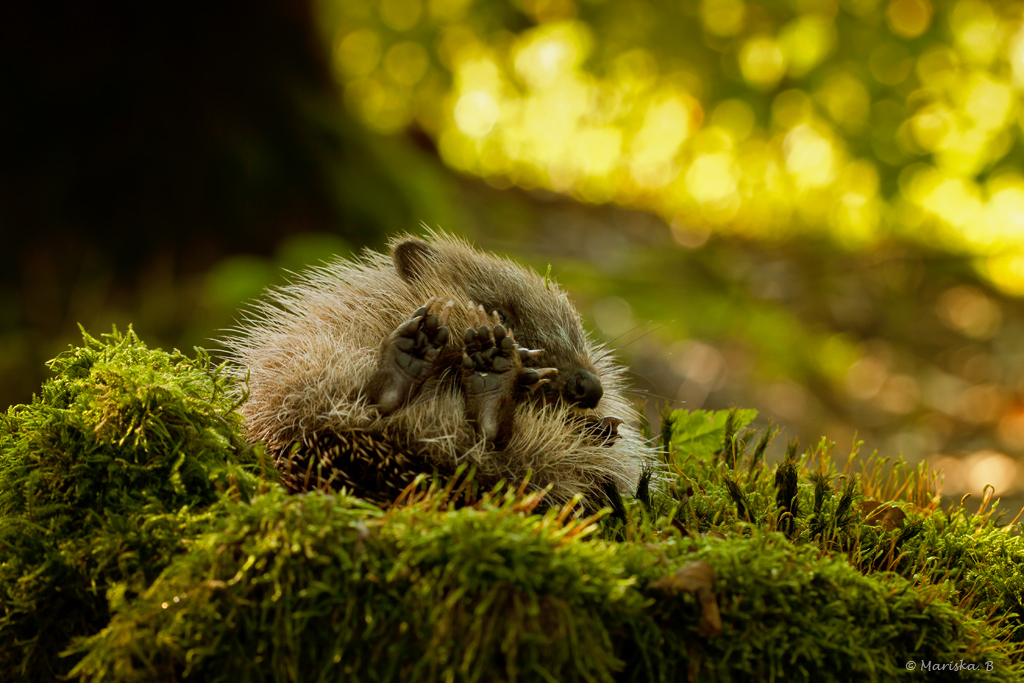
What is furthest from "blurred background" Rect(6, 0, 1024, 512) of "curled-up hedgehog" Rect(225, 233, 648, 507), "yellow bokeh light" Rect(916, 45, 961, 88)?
"curled-up hedgehog" Rect(225, 233, 648, 507)

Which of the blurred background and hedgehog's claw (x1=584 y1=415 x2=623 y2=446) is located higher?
the blurred background

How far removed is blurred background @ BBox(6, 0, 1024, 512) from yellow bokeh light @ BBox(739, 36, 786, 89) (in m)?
0.02

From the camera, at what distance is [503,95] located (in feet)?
30.0

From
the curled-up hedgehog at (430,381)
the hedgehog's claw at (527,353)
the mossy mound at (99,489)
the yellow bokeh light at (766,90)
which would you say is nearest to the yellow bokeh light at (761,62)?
the yellow bokeh light at (766,90)

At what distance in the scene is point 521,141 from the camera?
955 centimetres

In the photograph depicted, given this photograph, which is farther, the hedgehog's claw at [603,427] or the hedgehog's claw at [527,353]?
the hedgehog's claw at [603,427]

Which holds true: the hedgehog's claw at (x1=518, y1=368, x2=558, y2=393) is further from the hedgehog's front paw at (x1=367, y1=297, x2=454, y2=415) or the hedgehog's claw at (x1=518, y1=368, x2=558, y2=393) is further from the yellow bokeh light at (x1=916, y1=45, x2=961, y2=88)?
the yellow bokeh light at (x1=916, y1=45, x2=961, y2=88)

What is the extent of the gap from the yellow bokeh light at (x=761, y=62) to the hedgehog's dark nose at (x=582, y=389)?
5.55 m

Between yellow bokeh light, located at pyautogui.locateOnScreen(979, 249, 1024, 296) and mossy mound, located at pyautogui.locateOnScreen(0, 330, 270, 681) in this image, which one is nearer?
mossy mound, located at pyautogui.locateOnScreen(0, 330, 270, 681)

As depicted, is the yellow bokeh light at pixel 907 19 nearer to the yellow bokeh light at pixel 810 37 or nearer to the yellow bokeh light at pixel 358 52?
the yellow bokeh light at pixel 810 37

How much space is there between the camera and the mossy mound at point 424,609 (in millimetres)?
1749

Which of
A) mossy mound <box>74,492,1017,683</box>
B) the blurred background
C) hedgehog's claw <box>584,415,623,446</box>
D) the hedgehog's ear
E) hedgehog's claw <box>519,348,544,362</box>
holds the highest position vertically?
the blurred background

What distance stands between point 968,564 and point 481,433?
6.18 feet

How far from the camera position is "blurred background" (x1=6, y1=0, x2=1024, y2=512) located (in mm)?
6688
